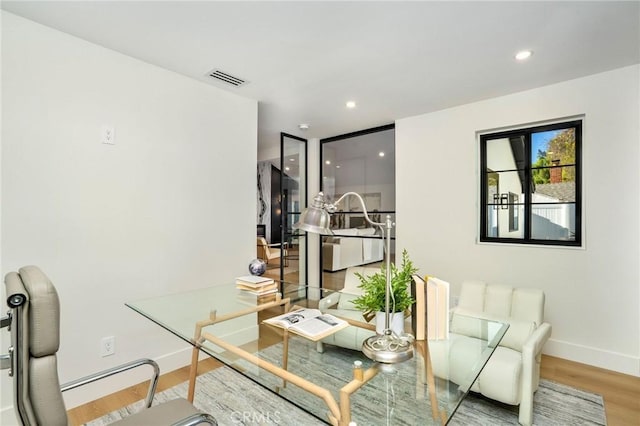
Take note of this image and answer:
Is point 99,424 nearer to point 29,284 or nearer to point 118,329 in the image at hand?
point 118,329

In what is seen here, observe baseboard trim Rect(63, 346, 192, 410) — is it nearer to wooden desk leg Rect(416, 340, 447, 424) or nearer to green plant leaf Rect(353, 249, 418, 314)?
green plant leaf Rect(353, 249, 418, 314)

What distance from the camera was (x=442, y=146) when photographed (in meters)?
3.50

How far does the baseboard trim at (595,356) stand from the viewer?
249 cm

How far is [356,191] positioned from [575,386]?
2.97 metres

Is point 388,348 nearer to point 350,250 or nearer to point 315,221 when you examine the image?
point 315,221

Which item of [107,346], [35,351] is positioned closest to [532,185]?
[35,351]

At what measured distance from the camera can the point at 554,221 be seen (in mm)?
2957

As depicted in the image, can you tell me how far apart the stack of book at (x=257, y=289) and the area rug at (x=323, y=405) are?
525 mm

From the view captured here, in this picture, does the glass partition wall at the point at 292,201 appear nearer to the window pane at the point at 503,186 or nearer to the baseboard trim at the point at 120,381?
the baseboard trim at the point at 120,381

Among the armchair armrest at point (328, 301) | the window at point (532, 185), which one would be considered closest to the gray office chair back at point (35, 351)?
the armchair armrest at point (328, 301)

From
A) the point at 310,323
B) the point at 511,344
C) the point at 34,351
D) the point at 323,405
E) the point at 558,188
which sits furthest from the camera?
the point at 558,188

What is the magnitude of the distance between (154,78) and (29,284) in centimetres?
212

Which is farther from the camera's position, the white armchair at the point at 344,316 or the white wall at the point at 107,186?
the white wall at the point at 107,186

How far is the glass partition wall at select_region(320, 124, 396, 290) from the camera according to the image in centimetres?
420
